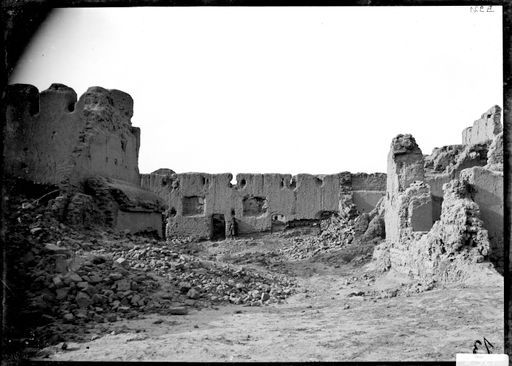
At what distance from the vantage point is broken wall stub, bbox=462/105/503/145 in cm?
1650

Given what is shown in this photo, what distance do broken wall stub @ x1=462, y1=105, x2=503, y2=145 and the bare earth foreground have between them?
39.6 feet

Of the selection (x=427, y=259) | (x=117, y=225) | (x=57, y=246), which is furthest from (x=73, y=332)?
(x=427, y=259)

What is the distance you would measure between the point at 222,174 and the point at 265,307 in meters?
13.0

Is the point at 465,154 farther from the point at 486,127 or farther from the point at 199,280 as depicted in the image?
the point at 199,280

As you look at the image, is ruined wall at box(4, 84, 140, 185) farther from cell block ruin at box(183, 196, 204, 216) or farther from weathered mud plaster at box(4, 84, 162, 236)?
cell block ruin at box(183, 196, 204, 216)

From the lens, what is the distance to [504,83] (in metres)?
3.43

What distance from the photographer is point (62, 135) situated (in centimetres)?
888

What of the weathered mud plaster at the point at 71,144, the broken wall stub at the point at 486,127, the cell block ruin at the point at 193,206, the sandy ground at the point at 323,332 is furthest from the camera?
the cell block ruin at the point at 193,206

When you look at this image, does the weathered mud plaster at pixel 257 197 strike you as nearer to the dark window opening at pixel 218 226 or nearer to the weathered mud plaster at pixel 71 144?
the dark window opening at pixel 218 226

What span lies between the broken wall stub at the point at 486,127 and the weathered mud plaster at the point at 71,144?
13130 mm

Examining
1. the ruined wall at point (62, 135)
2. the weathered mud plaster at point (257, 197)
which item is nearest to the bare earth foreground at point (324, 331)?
the ruined wall at point (62, 135)

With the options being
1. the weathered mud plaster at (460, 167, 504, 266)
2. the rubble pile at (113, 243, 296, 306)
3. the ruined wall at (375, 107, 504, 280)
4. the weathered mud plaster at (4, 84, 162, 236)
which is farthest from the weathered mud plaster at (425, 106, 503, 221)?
the weathered mud plaster at (4, 84, 162, 236)

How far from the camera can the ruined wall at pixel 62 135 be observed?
850cm

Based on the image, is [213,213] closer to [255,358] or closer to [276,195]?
[276,195]
